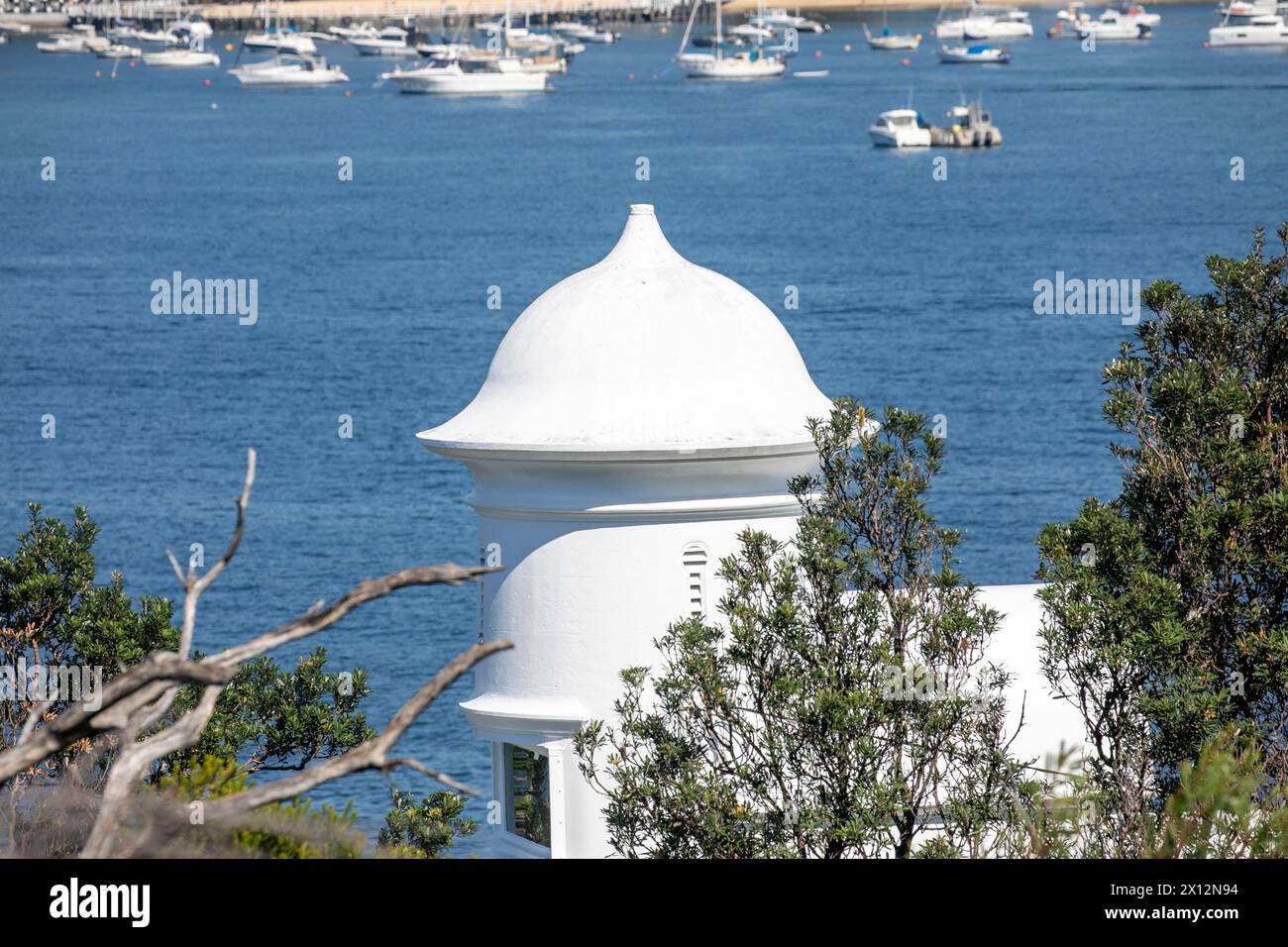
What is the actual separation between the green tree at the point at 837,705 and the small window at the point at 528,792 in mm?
1714

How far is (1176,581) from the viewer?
16.4m

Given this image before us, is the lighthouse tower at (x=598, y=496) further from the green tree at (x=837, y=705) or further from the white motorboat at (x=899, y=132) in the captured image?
the white motorboat at (x=899, y=132)

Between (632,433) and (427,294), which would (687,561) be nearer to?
(632,433)

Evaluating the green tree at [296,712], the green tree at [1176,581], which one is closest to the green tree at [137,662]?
the green tree at [296,712]

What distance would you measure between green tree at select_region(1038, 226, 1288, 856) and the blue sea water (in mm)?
25848

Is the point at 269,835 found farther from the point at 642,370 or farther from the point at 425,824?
the point at 425,824

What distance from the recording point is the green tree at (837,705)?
1557cm

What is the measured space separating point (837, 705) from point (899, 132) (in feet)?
497

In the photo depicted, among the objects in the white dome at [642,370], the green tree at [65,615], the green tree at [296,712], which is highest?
the white dome at [642,370]

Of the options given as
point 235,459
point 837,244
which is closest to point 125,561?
point 235,459

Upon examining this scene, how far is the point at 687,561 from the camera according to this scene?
60.6 ft

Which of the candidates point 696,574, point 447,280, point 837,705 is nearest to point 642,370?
point 696,574

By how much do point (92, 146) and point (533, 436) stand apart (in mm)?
170281

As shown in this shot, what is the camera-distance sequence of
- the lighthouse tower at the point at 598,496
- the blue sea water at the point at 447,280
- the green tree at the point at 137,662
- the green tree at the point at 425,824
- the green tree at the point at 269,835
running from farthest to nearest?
the blue sea water at the point at 447,280 < the green tree at the point at 137,662 < the green tree at the point at 425,824 < the lighthouse tower at the point at 598,496 < the green tree at the point at 269,835
